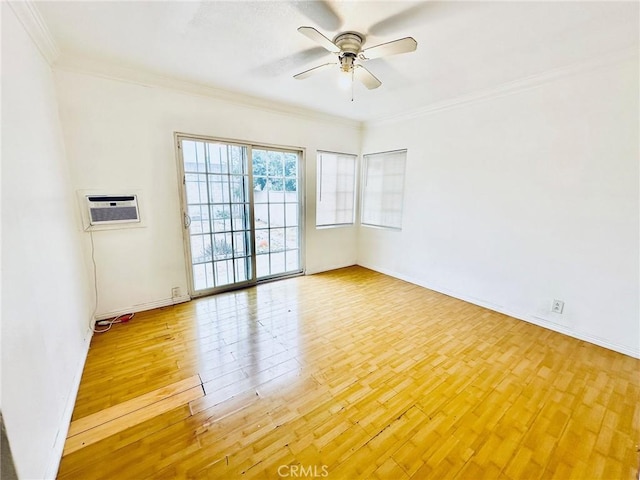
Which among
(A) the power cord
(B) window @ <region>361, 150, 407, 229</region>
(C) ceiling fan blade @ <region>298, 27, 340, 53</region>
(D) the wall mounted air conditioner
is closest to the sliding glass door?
(D) the wall mounted air conditioner

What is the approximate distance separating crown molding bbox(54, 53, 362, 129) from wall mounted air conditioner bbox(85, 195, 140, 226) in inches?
43.7

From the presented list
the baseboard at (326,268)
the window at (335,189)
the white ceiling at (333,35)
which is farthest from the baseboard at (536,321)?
the white ceiling at (333,35)

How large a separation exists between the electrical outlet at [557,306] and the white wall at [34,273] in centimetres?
388

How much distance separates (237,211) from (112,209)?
1.30 meters

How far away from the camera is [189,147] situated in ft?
9.89

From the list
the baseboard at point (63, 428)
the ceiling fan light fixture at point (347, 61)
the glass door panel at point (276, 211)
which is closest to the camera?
the baseboard at point (63, 428)

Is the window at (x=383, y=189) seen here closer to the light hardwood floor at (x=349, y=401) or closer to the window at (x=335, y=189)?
the window at (x=335, y=189)

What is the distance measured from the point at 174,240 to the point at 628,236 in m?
4.36

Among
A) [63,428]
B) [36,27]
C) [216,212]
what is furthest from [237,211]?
[63,428]

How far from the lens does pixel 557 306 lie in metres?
2.62

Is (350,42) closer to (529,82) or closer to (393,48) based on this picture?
(393,48)

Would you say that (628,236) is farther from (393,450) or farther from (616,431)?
(393,450)

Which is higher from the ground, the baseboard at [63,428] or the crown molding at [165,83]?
the crown molding at [165,83]

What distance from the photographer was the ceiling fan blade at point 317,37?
1609 mm
